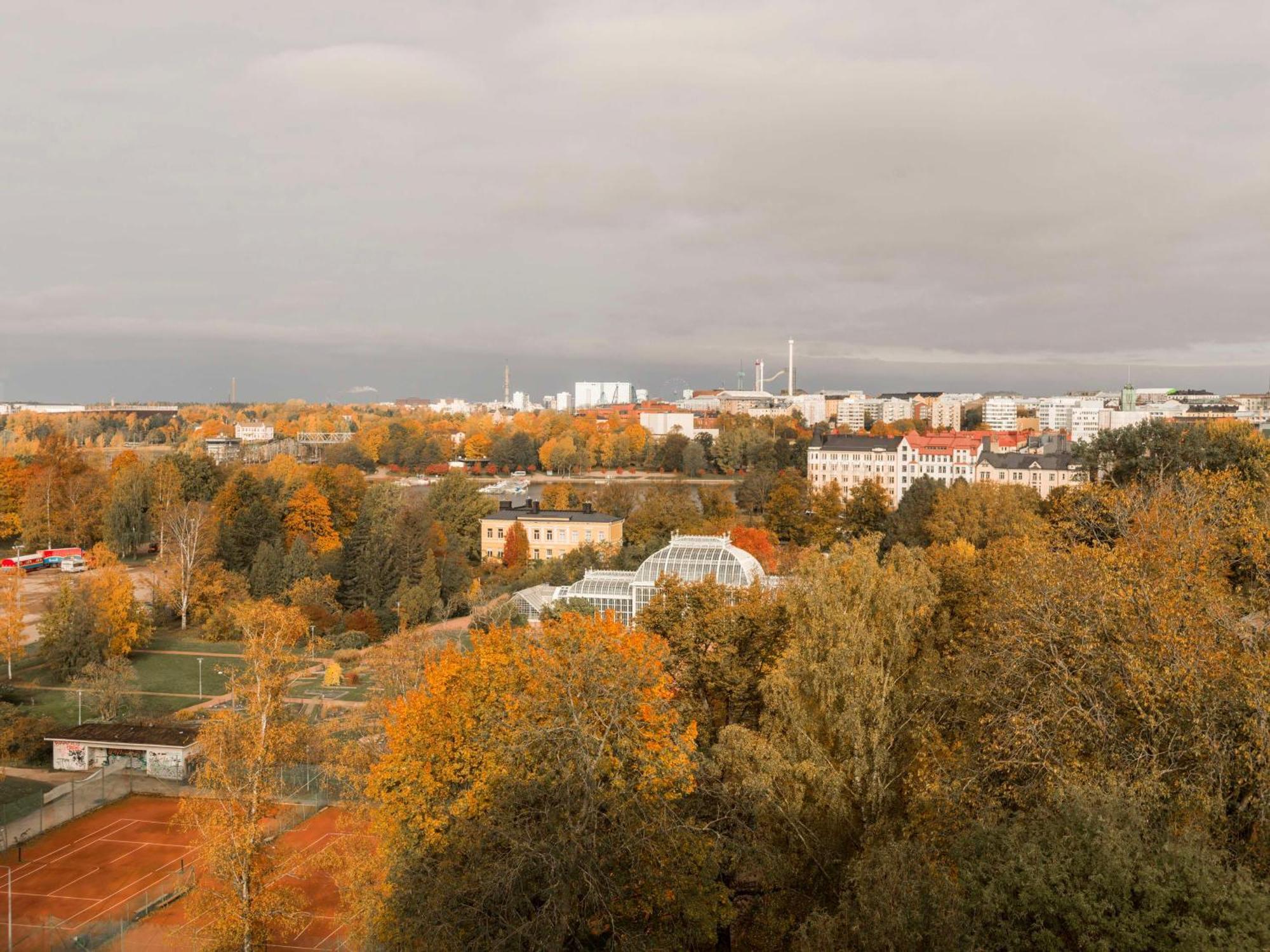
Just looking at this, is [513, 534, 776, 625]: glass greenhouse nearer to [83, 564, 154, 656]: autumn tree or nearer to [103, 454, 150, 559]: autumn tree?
[83, 564, 154, 656]: autumn tree

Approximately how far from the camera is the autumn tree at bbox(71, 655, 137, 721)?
25.4 m

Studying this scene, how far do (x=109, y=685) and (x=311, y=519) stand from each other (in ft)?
84.8

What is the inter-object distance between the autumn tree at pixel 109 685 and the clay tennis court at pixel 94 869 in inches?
169

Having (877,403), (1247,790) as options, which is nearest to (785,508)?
(1247,790)

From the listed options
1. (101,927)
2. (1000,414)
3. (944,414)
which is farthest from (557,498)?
(944,414)

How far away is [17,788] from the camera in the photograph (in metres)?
21.6

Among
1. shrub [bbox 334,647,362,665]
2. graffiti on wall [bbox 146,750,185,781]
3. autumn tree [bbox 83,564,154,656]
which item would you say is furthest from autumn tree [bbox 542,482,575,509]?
graffiti on wall [bbox 146,750,185,781]

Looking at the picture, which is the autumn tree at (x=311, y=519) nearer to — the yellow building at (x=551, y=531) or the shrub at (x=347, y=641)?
the yellow building at (x=551, y=531)

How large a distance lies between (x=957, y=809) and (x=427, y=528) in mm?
37607

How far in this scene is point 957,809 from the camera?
419 inches

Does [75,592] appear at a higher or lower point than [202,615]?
higher

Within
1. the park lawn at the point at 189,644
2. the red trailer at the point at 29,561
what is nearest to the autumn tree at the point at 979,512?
the park lawn at the point at 189,644

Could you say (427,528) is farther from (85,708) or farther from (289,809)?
(289,809)

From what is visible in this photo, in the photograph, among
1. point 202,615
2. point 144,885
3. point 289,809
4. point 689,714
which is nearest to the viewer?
point 689,714
